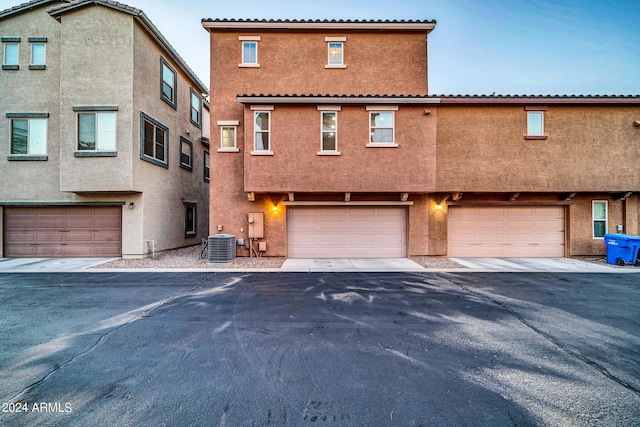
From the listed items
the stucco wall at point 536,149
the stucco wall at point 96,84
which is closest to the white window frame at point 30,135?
the stucco wall at point 96,84

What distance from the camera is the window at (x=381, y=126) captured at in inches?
407

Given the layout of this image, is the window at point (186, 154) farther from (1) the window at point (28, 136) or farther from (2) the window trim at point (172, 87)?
(1) the window at point (28, 136)

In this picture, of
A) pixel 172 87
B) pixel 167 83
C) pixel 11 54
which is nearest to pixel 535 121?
pixel 167 83

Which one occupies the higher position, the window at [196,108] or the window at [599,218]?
the window at [196,108]

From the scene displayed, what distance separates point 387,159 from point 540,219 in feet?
24.8

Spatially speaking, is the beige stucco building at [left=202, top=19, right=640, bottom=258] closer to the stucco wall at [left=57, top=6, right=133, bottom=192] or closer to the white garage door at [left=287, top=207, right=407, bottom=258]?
the white garage door at [left=287, top=207, right=407, bottom=258]

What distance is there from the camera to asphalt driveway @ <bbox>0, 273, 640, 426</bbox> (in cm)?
267

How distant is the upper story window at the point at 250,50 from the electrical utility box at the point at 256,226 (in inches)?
275

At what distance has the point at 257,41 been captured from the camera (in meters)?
11.7

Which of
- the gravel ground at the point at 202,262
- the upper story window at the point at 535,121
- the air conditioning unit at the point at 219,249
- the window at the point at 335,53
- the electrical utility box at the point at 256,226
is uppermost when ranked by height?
the window at the point at 335,53

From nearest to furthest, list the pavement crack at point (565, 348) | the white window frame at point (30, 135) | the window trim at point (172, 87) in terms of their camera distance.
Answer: the pavement crack at point (565, 348) → the white window frame at point (30, 135) → the window trim at point (172, 87)

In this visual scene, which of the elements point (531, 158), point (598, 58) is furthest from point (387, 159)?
point (598, 58)

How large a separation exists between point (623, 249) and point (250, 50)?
17435 millimetres

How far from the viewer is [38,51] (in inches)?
437
